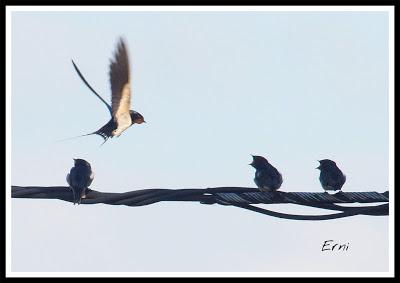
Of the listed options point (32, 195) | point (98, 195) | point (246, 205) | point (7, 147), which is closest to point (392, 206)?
point (246, 205)

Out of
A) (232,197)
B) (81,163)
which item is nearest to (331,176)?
(232,197)

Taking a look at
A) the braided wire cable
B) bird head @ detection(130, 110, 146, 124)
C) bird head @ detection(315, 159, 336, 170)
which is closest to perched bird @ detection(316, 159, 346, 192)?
bird head @ detection(315, 159, 336, 170)

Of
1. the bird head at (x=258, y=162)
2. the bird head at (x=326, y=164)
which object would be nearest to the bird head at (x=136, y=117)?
the bird head at (x=258, y=162)

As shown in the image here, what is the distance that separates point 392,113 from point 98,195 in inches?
108

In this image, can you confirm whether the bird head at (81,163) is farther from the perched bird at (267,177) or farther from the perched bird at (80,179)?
the perched bird at (267,177)

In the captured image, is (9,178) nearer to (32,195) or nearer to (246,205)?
(32,195)

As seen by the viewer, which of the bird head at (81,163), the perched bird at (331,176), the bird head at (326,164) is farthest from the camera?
the bird head at (326,164)

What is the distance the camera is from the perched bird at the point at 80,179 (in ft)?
17.0

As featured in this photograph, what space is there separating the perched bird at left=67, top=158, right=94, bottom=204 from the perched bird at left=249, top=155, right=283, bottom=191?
4.28 feet

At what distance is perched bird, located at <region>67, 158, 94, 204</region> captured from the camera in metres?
5.18

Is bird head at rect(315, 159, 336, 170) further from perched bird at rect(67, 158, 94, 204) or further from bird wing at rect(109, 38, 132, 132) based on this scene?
perched bird at rect(67, 158, 94, 204)

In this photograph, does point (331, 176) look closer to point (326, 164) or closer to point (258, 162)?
point (326, 164)

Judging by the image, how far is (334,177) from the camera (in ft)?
19.2

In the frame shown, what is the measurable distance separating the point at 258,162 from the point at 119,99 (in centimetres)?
134
